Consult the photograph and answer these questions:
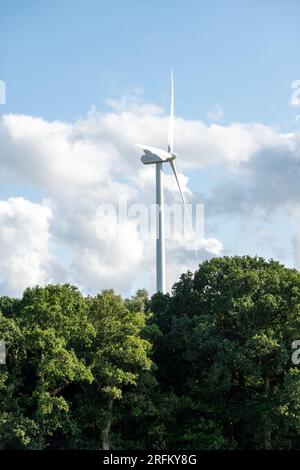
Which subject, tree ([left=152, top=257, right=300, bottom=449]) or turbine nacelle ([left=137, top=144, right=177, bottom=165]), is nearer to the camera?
tree ([left=152, top=257, right=300, bottom=449])

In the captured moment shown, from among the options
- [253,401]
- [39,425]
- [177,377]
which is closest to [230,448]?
[253,401]

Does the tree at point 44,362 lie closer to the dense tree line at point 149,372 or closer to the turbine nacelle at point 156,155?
the dense tree line at point 149,372

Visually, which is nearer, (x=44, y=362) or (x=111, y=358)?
(x=44, y=362)

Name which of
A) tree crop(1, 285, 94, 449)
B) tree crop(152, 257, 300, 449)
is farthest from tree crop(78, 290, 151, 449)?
tree crop(152, 257, 300, 449)

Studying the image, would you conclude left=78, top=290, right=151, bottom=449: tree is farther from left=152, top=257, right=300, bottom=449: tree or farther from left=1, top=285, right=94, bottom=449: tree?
left=152, top=257, right=300, bottom=449: tree

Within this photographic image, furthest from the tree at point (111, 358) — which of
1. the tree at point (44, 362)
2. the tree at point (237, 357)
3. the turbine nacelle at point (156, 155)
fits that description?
the turbine nacelle at point (156, 155)

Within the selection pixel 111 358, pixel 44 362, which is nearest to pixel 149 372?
pixel 111 358

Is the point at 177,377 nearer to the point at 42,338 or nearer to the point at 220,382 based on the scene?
the point at 220,382

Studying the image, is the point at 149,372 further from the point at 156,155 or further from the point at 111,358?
the point at 156,155

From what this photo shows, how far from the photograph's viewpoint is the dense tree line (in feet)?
169

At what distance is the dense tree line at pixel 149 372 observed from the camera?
51531 millimetres

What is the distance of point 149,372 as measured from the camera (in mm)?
55281

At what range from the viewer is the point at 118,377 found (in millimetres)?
52500

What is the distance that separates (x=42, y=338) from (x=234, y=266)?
15.8 m
